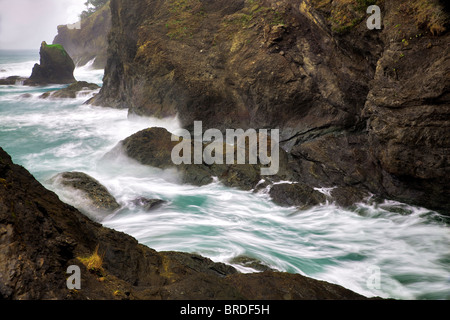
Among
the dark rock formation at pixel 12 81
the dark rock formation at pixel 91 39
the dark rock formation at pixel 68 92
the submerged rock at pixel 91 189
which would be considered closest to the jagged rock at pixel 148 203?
the submerged rock at pixel 91 189

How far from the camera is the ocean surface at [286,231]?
5.95 m

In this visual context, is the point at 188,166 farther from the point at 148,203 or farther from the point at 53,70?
the point at 53,70

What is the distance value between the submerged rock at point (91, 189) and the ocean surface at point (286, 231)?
176mm

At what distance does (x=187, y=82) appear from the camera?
43.0 feet

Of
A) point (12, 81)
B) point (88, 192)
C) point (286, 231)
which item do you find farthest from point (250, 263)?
point (12, 81)

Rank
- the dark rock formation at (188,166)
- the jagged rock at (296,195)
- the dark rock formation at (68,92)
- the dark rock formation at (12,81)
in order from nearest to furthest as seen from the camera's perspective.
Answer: the jagged rock at (296,195), the dark rock formation at (188,166), the dark rock formation at (68,92), the dark rock formation at (12,81)

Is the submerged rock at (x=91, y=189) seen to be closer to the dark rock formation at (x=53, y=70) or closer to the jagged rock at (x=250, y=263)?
the jagged rock at (x=250, y=263)

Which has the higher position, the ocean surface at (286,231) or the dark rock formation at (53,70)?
the dark rock formation at (53,70)

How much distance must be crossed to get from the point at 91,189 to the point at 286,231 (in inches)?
163

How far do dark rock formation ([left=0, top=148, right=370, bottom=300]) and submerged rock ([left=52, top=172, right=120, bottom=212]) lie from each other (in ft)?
10.4

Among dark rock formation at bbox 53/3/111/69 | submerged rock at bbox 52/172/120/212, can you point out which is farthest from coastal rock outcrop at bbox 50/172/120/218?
dark rock formation at bbox 53/3/111/69

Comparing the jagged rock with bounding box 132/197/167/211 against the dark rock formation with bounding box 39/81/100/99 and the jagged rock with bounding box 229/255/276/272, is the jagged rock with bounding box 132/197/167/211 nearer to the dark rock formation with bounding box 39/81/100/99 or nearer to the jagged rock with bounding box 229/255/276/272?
the jagged rock with bounding box 229/255/276/272

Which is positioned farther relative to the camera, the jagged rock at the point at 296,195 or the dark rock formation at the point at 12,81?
the dark rock formation at the point at 12,81

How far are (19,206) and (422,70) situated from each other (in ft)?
23.5
